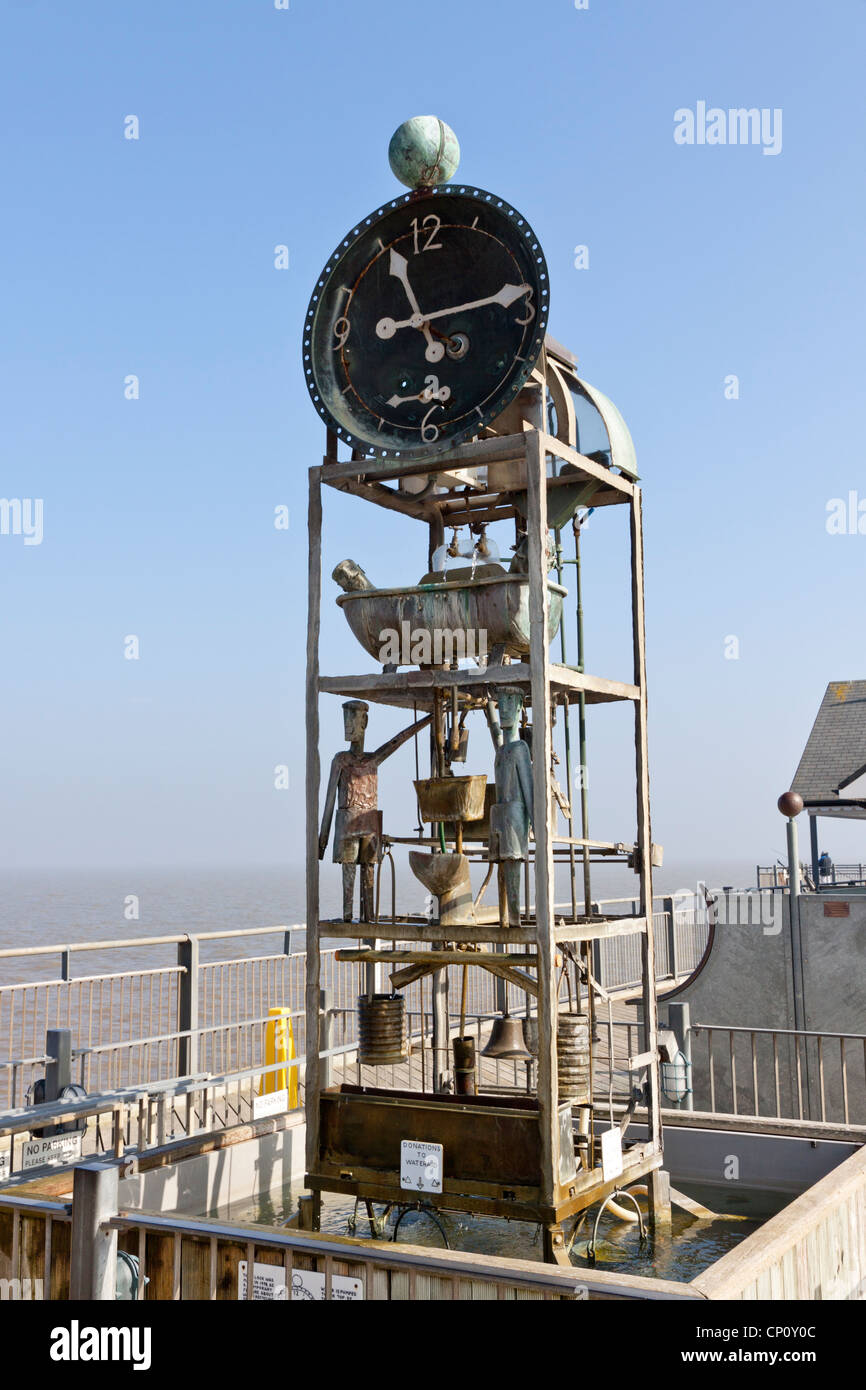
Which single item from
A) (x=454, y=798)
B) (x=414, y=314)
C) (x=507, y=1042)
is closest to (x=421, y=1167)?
(x=507, y=1042)

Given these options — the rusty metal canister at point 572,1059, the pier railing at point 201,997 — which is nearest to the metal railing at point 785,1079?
the pier railing at point 201,997

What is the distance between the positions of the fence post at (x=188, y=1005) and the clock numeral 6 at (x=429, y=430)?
6.78 metres

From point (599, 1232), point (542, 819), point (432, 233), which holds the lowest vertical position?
point (599, 1232)

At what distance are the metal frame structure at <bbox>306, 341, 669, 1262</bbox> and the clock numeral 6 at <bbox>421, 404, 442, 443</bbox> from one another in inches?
6.5

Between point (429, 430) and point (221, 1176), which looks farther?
point (221, 1176)

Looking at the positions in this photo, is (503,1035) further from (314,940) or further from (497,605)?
(497,605)

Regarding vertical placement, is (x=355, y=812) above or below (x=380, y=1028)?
above

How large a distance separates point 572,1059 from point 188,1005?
608cm

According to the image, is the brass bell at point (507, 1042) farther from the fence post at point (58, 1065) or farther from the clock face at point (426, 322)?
the clock face at point (426, 322)

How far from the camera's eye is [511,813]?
9656mm

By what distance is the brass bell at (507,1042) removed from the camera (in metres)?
11.2

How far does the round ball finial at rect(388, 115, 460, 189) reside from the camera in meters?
10.6

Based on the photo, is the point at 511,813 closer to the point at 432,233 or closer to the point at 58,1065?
the point at 58,1065
